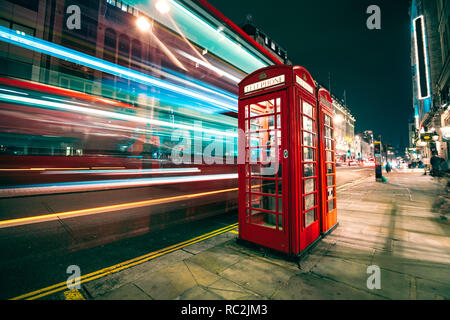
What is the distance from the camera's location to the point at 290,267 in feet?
8.60

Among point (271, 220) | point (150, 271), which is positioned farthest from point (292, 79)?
point (150, 271)

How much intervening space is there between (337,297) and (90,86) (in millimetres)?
8565

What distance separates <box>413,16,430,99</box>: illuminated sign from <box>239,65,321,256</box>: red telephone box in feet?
93.8

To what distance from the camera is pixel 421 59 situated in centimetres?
2206

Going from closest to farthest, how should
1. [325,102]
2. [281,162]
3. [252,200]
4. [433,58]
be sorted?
[281,162], [252,200], [325,102], [433,58]

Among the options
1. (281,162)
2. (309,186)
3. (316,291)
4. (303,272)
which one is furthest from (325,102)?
(316,291)

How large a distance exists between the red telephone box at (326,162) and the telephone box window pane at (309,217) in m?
0.30

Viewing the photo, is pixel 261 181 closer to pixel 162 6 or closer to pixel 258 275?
pixel 258 275

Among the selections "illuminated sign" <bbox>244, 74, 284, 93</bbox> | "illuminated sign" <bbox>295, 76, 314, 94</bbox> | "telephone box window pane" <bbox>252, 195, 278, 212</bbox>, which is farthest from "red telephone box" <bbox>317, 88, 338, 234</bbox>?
"illuminated sign" <bbox>244, 74, 284, 93</bbox>

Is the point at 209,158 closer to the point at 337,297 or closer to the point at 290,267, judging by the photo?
the point at 290,267

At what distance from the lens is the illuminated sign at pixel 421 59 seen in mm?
21422

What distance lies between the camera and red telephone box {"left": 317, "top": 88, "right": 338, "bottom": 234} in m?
3.62

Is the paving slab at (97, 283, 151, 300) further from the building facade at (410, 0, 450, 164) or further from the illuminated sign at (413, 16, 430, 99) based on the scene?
the illuminated sign at (413, 16, 430, 99)

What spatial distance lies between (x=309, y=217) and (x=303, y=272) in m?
1.02
